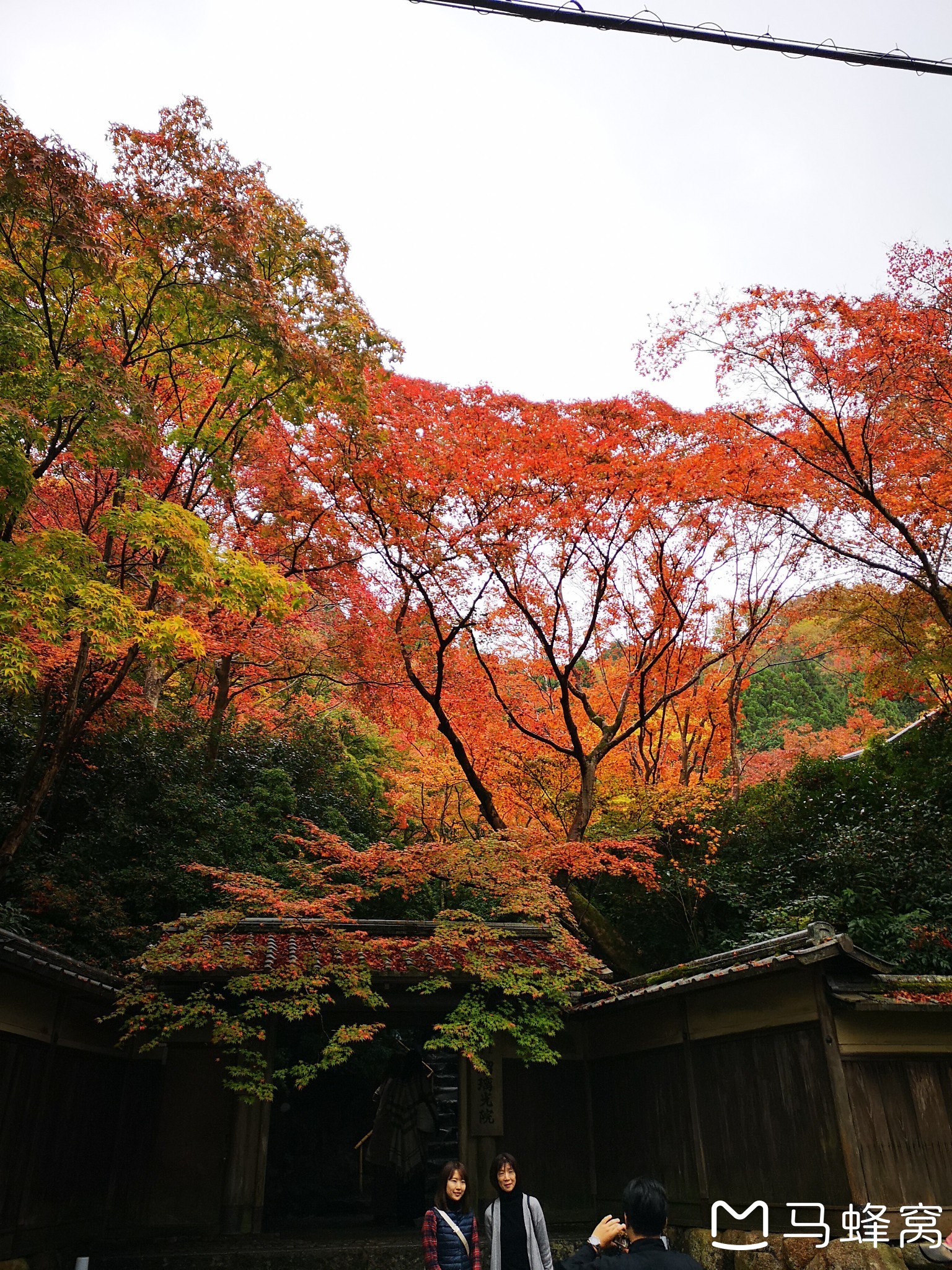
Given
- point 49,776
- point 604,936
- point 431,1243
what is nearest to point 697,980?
point 431,1243

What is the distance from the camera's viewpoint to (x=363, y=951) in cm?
943

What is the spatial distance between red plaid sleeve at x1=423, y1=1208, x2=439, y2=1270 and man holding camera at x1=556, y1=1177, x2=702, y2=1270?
2443 mm

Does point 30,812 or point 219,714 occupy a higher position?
point 219,714

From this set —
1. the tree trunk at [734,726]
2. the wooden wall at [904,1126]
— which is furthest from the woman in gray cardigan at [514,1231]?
the tree trunk at [734,726]

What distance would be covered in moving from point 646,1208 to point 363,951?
649 centimetres

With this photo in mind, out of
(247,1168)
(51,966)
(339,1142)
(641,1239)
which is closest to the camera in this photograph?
(641,1239)

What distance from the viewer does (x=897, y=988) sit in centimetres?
791

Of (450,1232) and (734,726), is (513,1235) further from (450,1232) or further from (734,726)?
(734,726)

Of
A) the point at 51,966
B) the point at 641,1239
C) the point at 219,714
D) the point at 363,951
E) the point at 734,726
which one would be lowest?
the point at 641,1239

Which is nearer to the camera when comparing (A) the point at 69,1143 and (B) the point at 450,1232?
(B) the point at 450,1232

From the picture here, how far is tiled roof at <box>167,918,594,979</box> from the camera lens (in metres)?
9.37

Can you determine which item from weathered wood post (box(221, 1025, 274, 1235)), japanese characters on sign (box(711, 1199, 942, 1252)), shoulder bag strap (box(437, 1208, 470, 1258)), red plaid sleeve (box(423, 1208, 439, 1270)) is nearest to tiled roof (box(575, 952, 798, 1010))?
japanese characters on sign (box(711, 1199, 942, 1252))

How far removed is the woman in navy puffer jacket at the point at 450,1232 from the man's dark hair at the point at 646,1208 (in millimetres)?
2682

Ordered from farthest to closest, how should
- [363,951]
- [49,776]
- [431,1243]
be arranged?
[49,776], [363,951], [431,1243]
